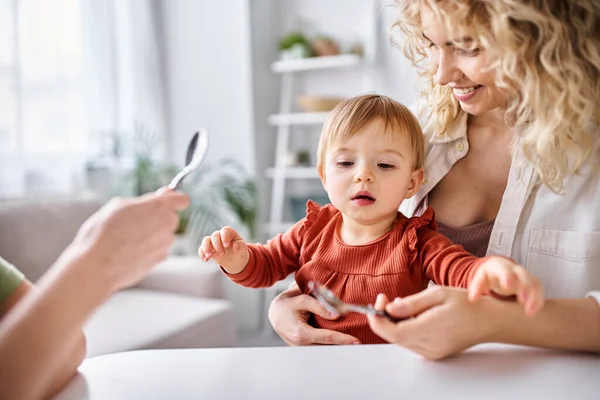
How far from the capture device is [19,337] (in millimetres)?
719

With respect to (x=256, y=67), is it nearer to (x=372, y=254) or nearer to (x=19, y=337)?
(x=372, y=254)

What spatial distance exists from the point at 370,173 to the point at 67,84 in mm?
2951

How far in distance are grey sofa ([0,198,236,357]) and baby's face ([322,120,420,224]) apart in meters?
1.49

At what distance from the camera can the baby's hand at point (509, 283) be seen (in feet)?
2.68

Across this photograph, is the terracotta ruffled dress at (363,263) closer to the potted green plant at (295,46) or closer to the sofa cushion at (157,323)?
the sofa cushion at (157,323)

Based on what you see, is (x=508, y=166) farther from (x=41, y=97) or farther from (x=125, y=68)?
(x=125, y=68)

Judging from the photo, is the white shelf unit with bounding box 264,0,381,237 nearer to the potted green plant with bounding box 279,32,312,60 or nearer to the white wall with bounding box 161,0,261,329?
the potted green plant with bounding box 279,32,312,60

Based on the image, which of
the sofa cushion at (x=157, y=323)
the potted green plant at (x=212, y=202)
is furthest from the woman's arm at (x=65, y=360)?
the potted green plant at (x=212, y=202)

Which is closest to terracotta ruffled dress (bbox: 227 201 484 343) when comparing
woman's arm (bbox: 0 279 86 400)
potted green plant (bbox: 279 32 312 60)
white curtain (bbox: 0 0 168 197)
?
woman's arm (bbox: 0 279 86 400)

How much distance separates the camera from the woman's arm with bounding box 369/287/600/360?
0.84 m

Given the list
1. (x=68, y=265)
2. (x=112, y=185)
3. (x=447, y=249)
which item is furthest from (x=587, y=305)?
(x=112, y=185)

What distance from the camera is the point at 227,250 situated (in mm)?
1237

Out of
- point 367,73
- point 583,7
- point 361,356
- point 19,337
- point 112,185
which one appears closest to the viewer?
point 19,337

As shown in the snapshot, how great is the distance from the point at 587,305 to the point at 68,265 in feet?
2.39
